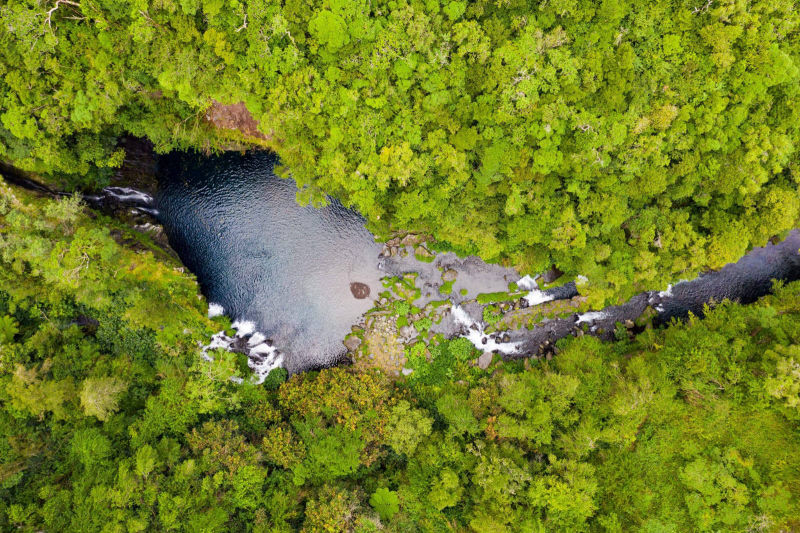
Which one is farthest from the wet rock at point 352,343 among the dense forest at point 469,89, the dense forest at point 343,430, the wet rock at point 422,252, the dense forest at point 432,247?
the dense forest at point 469,89

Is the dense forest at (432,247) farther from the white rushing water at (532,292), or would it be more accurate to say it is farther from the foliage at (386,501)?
the white rushing water at (532,292)

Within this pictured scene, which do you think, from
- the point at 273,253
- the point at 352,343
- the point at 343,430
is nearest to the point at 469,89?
the point at 273,253

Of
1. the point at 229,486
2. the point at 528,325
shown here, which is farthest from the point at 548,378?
the point at 229,486

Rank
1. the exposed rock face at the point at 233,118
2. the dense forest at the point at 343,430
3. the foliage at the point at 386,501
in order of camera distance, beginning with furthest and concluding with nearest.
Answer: the exposed rock face at the point at 233,118
the foliage at the point at 386,501
the dense forest at the point at 343,430

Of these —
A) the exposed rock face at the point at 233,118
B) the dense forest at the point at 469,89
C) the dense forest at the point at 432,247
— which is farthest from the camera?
the exposed rock face at the point at 233,118

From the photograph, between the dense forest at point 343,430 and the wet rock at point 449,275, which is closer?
the dense forest at point 343,430

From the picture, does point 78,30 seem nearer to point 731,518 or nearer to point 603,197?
point 603,197
